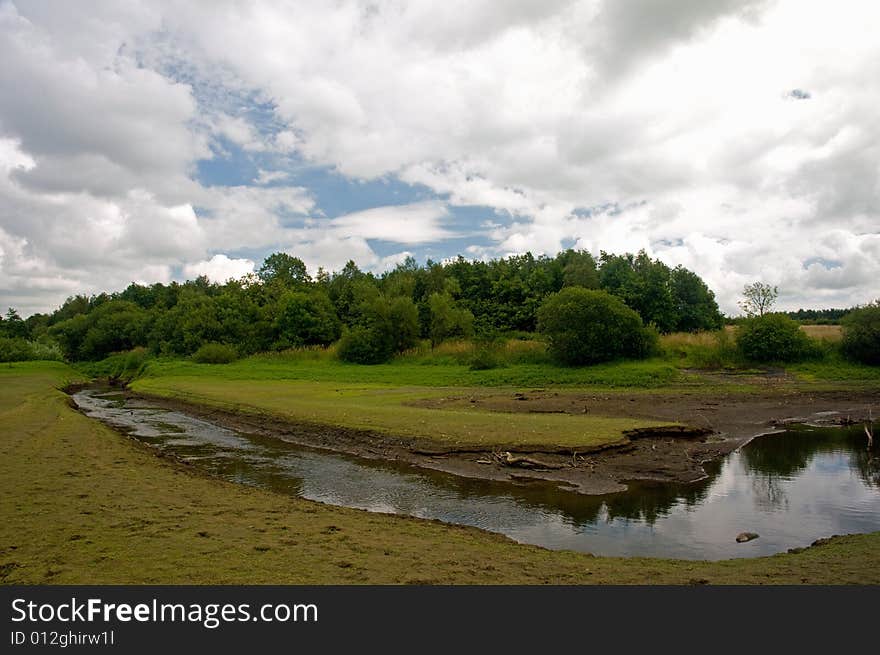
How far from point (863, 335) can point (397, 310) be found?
45923 mm

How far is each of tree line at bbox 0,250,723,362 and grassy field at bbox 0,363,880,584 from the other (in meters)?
49.2

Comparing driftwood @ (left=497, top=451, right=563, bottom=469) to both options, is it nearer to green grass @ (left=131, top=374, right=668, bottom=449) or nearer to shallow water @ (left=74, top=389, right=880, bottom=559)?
green grass @ (left=131, top=374, right=668, bottom=449)

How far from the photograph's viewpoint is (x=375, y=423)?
25922 millimetres

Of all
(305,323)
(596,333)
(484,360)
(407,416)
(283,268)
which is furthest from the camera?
(283,268)

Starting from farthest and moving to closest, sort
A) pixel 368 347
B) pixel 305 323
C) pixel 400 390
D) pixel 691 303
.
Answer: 1. pixel 305 323
2. pixel 691 303
3. pixel 368 347
4. pixel 400 390

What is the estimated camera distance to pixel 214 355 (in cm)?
7450

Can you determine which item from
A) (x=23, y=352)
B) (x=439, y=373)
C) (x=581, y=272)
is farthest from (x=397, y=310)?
(x=23, y=352)

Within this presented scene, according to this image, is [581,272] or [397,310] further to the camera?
[581,272]

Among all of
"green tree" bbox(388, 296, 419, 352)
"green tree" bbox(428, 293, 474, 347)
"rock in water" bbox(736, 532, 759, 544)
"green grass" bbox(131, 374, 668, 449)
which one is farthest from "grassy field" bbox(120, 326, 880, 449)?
"rock in water" bbox(736, 532, 759, 544)

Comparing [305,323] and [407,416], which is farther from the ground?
[305,323]

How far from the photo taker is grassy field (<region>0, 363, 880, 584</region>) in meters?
8.62

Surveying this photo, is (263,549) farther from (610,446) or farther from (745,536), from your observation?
(610,446)

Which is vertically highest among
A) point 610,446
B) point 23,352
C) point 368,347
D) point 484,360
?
point 368,347

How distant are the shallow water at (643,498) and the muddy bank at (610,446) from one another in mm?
905
